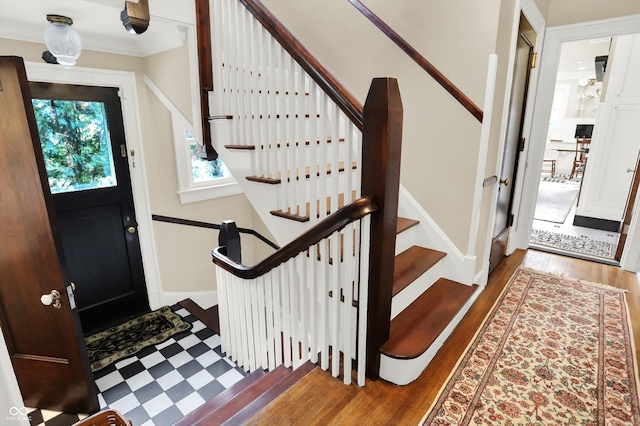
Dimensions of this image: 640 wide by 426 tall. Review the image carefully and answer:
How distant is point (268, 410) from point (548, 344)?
1.63 m

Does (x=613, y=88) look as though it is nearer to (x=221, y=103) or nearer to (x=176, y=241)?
(x=221, y=103)

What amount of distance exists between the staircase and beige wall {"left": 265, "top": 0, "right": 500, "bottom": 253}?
12.2 inches

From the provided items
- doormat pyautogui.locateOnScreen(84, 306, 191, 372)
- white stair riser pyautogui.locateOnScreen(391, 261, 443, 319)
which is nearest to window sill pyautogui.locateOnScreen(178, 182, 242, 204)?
doormat pyautogui.locateOnScreen(84, 306, 191, 372)

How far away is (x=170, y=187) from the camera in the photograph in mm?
3516

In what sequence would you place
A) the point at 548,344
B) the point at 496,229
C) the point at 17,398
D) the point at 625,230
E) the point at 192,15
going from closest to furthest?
the point at 17,398 → the point at 548,344 → the point at 192,15 → the point at 496,229 → the point at 625,230

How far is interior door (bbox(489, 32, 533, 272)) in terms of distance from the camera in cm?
267

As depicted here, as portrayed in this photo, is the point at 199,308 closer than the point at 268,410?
No

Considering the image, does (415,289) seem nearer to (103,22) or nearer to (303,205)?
(303,205)

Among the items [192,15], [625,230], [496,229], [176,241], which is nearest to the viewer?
[192,15]

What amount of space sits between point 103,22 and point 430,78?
2.33 m

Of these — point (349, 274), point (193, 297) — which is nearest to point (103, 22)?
point (349, 274)

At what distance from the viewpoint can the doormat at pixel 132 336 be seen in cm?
298

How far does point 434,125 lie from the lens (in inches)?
90.2

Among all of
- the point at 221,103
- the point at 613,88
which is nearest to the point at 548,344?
the point at 221,103
